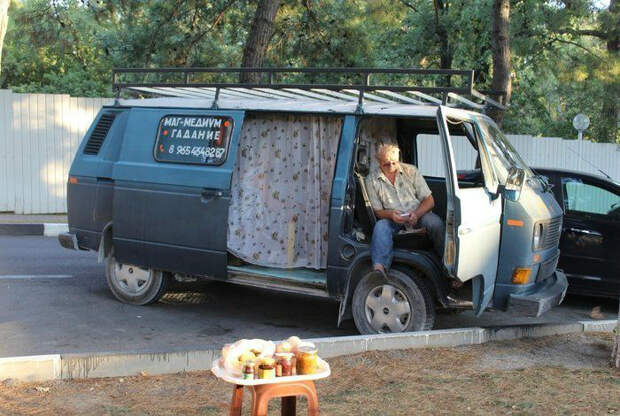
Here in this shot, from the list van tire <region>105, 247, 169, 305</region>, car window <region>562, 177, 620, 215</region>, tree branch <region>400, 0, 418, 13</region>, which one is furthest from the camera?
tree branch <region>400, 0, 418, 13</region>

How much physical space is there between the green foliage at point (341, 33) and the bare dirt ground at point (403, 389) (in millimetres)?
12905

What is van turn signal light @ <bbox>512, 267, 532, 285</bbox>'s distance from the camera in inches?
276

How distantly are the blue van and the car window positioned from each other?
4.59 feet

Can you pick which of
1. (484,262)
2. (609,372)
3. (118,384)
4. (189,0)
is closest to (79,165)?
(118,384)

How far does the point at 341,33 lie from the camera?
65.5ft

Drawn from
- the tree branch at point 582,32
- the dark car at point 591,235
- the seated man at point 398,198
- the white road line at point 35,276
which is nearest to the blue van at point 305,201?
the seated man at point 398,198

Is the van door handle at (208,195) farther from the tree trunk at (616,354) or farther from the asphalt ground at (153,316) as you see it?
the tree trunk at (616,354)

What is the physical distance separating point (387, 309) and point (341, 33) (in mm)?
13932

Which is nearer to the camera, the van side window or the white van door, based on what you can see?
the white van door

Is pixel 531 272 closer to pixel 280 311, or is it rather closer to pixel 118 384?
pixel 280 311

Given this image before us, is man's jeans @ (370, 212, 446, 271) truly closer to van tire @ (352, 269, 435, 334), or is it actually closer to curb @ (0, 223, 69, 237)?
van tire @ (352, 269, 435, 334)

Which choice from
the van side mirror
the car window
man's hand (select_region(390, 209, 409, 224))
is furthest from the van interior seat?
the car window

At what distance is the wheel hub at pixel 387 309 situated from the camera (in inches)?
277

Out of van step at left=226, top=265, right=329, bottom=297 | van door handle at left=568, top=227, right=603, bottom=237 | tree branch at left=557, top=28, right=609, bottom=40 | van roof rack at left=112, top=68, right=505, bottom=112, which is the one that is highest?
tree branch at left=557, top=28, right=609, bottom=40
